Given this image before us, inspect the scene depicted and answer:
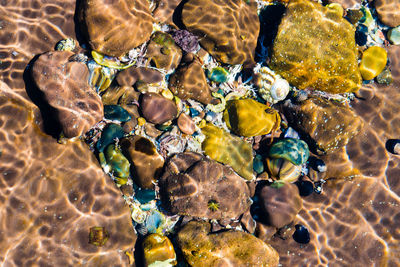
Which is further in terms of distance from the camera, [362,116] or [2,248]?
[362,116]

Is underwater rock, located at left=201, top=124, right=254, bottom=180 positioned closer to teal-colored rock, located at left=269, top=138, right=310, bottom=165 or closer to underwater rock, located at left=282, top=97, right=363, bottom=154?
teal-colored rock, located at left=269, top=138, right=310, bottom=165

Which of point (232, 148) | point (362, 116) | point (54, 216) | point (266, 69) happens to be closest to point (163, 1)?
point (266, 69)

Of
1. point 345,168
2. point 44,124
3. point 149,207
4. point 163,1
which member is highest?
point 163,1

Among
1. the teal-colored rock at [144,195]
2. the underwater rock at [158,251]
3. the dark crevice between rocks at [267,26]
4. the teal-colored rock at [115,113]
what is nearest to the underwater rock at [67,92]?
the teal-colored rock at [115,113]

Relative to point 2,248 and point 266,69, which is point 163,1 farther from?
point 2,248

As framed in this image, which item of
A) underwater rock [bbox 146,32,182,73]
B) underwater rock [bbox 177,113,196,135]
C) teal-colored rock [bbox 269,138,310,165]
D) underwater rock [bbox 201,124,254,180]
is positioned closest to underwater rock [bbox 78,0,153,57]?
underwater rock [bbox 146,32,182,73]

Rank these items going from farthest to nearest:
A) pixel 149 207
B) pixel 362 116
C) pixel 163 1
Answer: pixel 362 116 < pixel 163 1 < pixel 149 207
